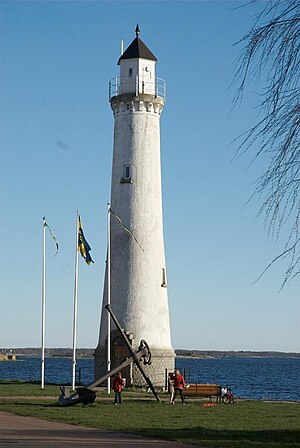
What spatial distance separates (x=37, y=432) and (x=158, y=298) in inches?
1015

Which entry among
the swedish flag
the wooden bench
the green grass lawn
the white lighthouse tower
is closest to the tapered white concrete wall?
the white lighthouse tower

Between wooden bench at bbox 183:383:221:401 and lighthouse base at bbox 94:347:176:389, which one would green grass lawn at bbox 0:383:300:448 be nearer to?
wooden bench at bbox 183:383:221:401

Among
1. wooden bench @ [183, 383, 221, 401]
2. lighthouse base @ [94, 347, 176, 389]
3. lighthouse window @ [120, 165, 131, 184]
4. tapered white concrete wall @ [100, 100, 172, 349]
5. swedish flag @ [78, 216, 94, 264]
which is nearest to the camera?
wooden bench @ [183, 383, 221, 401]

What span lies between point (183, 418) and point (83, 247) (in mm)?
14965

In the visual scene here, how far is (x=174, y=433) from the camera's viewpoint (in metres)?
23.8

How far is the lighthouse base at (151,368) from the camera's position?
47406 millimetres

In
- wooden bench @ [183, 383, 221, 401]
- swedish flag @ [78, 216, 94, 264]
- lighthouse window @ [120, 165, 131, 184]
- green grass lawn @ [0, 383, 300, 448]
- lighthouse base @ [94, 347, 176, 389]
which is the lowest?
green grass lawn @ [0, 383, 300, 448]

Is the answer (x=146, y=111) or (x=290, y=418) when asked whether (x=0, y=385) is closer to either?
(x=146, y=111)

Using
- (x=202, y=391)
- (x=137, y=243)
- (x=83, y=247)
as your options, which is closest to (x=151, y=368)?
(x=137, y=243)

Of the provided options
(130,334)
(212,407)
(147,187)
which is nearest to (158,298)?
(130,334)

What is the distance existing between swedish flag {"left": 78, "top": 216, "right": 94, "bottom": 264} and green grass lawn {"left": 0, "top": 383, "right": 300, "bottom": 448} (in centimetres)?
619

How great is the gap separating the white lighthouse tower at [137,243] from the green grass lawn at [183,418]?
365 inches

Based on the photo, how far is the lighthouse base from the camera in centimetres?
4741

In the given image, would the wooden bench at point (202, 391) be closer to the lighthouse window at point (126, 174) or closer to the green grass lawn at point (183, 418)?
the green grass lawn at point (183, 418)
